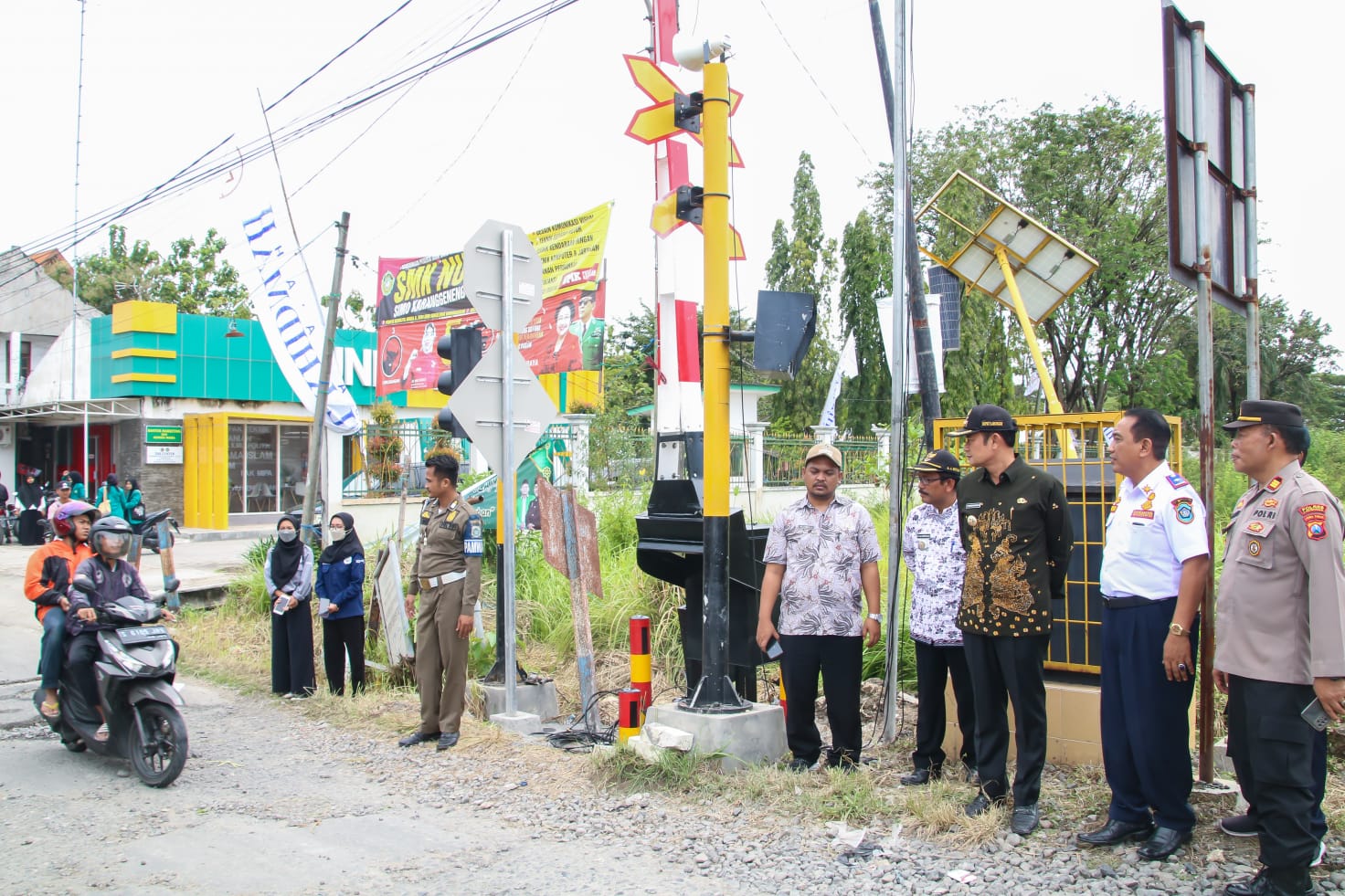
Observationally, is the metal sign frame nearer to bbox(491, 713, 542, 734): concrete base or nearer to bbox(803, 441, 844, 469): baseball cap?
bbox(803, 441, 844, 469): baseball cap

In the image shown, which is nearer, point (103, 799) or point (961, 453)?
point (103, 799)

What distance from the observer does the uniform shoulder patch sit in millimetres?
3617

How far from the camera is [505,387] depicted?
23.0 ft

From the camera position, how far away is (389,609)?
29.8 feet

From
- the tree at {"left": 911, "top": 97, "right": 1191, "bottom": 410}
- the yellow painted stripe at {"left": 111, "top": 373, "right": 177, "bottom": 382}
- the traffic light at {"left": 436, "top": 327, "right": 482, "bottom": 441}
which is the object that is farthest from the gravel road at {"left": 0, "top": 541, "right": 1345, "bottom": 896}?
the tree at {"left": 911, "top": 97, "right": 1191, "bottom": 410}

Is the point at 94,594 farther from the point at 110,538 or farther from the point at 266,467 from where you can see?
the point at 266,467

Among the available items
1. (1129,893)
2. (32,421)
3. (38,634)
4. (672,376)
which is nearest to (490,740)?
(672,376)

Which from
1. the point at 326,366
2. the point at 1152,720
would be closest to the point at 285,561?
the point at 326,366

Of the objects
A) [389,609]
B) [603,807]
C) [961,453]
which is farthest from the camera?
[389,609]

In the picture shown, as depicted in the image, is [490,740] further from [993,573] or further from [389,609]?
[993,573]

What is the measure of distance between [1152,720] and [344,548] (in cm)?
633

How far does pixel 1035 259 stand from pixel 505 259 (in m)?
3.57

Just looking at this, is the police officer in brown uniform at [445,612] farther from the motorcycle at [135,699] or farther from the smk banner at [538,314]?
the smk banner at [538,314]

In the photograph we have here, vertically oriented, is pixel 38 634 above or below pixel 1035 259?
below
